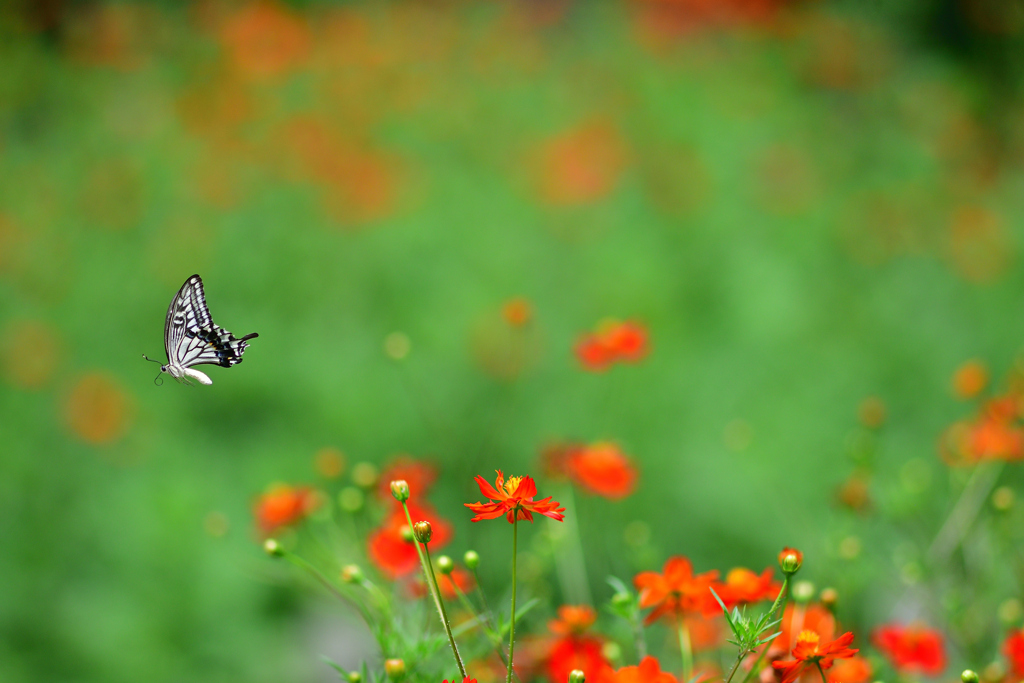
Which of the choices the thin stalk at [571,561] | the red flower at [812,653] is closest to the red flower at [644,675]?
the red flower at [812,653]

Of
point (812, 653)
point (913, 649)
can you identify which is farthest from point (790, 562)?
point (913, 649)

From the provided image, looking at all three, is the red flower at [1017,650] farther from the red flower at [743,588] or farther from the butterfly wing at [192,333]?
the butterfly wing at [192,333]

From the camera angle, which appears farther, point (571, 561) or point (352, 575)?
point (571, 561)

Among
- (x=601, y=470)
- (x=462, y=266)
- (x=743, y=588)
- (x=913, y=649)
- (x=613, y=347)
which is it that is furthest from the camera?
(x=462, y=266)

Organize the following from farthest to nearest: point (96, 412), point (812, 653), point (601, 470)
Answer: point (96, 412), point (601, 470), point (812, 653)

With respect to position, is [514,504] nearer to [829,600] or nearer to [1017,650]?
[829,600]

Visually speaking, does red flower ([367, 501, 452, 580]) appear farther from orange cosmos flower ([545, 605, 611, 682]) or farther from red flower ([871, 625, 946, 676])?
red flower ([871, 625, 946, 676])
